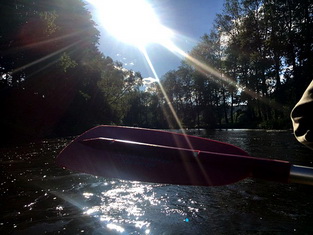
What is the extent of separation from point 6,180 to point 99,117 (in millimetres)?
22768

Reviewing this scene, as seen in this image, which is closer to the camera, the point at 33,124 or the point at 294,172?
the point at 294,172

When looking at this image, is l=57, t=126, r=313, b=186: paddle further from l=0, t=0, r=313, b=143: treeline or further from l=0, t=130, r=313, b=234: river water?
l=0, t=0, r=313, b=143: treeline

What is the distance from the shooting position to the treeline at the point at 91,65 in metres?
16.5

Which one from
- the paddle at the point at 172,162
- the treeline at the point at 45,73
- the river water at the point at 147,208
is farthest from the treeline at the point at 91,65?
the paddle at the point at 172,162

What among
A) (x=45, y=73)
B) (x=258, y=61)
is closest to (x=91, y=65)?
(x=45, y=73)

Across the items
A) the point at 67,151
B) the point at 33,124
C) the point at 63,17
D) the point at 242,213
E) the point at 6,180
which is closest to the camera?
the point at 67,151

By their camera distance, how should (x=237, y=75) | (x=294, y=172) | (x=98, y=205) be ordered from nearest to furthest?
(x=294, y=172) < (x=98, y=205) < (x=237, y=75)

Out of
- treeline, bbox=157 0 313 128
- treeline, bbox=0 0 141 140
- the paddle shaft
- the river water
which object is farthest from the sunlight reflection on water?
treeline, bbox=157 0 313 128

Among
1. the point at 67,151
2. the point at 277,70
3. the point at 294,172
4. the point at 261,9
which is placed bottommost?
the point at 67,151

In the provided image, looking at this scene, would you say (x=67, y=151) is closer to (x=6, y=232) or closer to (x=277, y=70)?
(x=6, y=232)

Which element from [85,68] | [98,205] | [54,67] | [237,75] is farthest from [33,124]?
[237,75]

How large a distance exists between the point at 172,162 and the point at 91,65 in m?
26.3

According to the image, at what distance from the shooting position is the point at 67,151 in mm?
2613

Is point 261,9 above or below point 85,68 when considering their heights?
above
